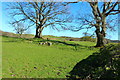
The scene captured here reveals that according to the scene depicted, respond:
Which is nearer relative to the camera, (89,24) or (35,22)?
(89,24)

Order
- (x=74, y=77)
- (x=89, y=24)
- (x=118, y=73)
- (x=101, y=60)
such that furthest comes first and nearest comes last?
(x=89, y=24) → (x=101, y=60) → (x=74, y=77) → (x=118, y=73)

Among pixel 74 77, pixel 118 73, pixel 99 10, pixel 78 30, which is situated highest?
pixel 99 10

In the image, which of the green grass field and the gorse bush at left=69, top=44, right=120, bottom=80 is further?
the green grass field

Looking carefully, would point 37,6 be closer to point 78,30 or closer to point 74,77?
point 78,30

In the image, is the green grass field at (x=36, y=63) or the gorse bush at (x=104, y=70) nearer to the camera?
the gorse bush at (x=104, y=70)

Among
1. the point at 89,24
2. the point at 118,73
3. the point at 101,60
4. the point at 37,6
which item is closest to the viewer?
A: the point at 118,73

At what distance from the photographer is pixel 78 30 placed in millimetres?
13336

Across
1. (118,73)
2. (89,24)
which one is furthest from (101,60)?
(89,24)

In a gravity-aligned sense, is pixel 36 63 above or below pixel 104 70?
below

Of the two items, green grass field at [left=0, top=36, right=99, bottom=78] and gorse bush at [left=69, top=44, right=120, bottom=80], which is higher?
gorse bush at [left=69, top=44, right=120, bottom=80]

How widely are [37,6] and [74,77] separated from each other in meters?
17.0

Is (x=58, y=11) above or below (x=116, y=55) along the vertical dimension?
above

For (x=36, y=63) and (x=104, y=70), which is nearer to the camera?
(x=104, y=70)

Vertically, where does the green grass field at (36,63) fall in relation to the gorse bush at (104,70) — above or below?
below
